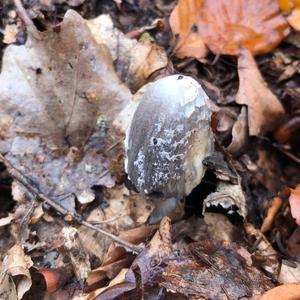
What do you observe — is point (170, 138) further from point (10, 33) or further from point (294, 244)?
point (10, 33)

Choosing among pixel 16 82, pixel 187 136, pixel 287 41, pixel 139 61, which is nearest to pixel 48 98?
pixel 16 82

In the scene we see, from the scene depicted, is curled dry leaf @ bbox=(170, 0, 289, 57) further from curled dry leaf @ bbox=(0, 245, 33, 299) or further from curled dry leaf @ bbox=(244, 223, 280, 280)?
curled dry leaf @ bbox=(0, 245, 33, 299)

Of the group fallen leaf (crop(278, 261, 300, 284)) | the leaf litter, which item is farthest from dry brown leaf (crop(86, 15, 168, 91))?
fallen leaf (crop(278, 261, 300, 284))

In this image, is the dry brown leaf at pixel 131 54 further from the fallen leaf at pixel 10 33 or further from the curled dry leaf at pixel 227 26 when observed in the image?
the fallen leaf at pixel 10 33

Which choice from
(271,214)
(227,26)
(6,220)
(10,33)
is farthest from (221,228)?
(10,33)

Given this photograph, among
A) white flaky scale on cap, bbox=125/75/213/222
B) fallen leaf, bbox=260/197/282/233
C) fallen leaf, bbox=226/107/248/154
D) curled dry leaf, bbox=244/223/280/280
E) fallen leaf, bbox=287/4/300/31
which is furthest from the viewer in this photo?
fallen leaf, bbox=287/4/300/31

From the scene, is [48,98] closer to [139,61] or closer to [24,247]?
[139,61]
